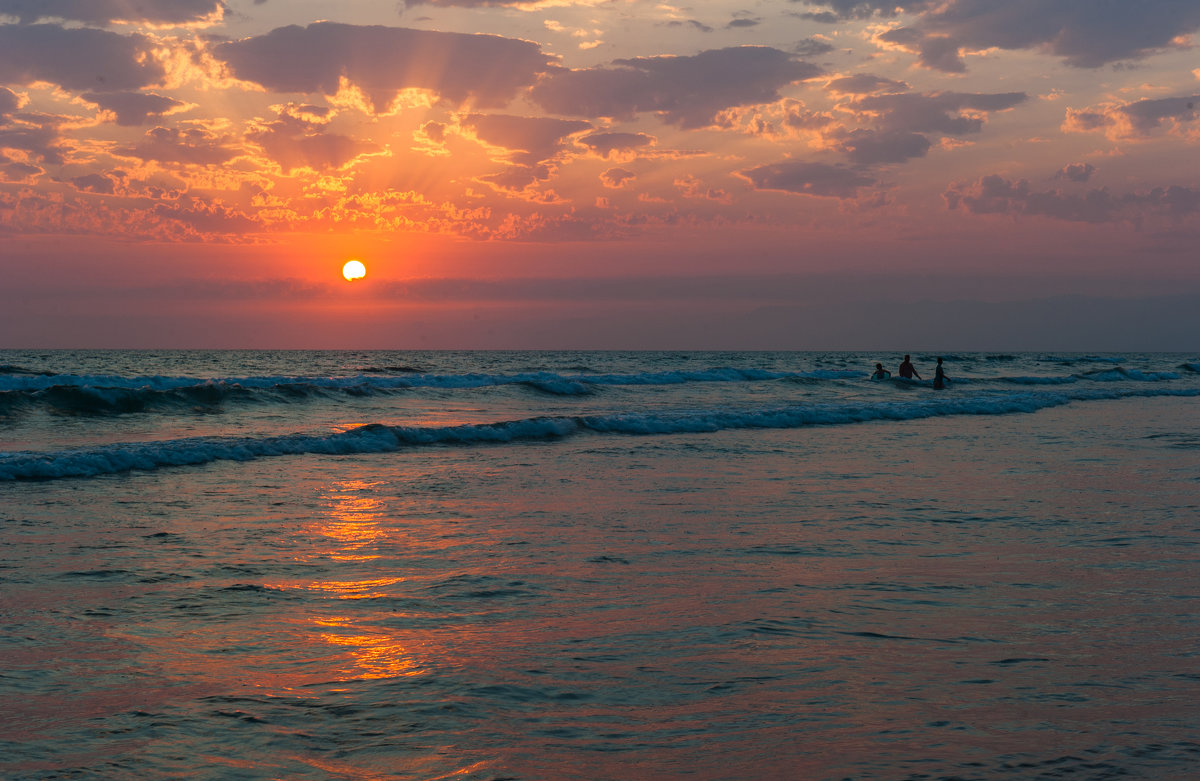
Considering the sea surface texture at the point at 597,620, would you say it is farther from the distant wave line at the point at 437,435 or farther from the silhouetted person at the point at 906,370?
the silhouetted person at the point at 906,370

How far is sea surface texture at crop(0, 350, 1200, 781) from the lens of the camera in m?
4.66

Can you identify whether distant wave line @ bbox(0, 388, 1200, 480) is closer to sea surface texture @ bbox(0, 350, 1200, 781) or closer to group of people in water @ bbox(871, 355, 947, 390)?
sea surface texture @ bbox(0, 350, 1200, 781)

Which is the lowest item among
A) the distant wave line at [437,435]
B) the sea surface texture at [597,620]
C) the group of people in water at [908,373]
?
the sea surface texture at [597,620]

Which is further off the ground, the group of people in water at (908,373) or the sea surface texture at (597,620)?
the group of people in water at (908,373)

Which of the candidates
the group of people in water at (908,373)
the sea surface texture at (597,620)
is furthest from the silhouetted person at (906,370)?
the sea surface texture at (597,620)

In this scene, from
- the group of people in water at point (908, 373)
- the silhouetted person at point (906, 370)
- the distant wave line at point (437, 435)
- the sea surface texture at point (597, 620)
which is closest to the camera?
the sea surface texture at point (597, 620)

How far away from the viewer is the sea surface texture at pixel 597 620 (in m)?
4.66

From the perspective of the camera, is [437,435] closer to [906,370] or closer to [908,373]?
[906,370]

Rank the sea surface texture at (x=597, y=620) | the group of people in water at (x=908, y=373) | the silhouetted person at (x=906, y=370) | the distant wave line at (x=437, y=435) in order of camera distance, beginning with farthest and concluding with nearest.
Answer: the silhouetted person at (x=906, y=370)
the group of people in water at (x=908, y=373)
the distant wave line at (x=437, y=435)
the sea surface texture at (x=597, y=620)

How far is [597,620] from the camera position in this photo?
6980mm

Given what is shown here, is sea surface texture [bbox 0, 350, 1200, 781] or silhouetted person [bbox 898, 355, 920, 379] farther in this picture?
silhouetted person [bbox 898, 355, 920, 379]

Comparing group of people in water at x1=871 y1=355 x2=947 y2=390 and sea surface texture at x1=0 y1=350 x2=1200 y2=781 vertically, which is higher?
group of people in water at x1=871 y1=355 x2=947 y2=390

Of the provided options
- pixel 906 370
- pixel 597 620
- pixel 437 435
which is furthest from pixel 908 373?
pixel 597 620

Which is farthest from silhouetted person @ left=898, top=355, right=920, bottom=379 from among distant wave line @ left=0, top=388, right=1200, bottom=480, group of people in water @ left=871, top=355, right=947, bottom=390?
distant wave line @ left=0, top=388, right=1200, bottom=480
